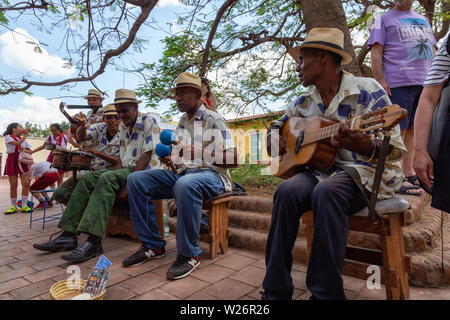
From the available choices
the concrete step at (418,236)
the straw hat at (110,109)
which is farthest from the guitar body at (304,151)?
the straw hat at (110,109)

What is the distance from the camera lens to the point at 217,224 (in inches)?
109

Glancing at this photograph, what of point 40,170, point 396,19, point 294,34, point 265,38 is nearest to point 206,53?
point 265,38

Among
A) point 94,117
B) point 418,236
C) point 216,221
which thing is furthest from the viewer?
point 94,117

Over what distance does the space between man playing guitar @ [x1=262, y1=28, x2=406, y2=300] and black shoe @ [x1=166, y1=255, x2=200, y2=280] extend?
2.73ft

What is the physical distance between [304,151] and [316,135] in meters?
0.15

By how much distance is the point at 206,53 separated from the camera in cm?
579

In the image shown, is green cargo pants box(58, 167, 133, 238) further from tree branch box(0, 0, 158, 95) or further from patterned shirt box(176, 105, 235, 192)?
tree branch box(0, 0, 158, 95)

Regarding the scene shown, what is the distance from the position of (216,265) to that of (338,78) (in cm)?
196

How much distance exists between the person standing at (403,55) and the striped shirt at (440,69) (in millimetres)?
1785

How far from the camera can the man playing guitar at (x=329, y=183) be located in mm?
1516

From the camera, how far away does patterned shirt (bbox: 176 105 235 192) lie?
2783 mm

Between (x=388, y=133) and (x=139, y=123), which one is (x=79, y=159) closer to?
(x=139, y=123)

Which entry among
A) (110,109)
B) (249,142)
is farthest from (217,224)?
(249,142)

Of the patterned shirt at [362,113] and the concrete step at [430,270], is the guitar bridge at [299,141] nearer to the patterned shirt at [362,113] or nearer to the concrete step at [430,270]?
the patterned shirt at [362,113]
